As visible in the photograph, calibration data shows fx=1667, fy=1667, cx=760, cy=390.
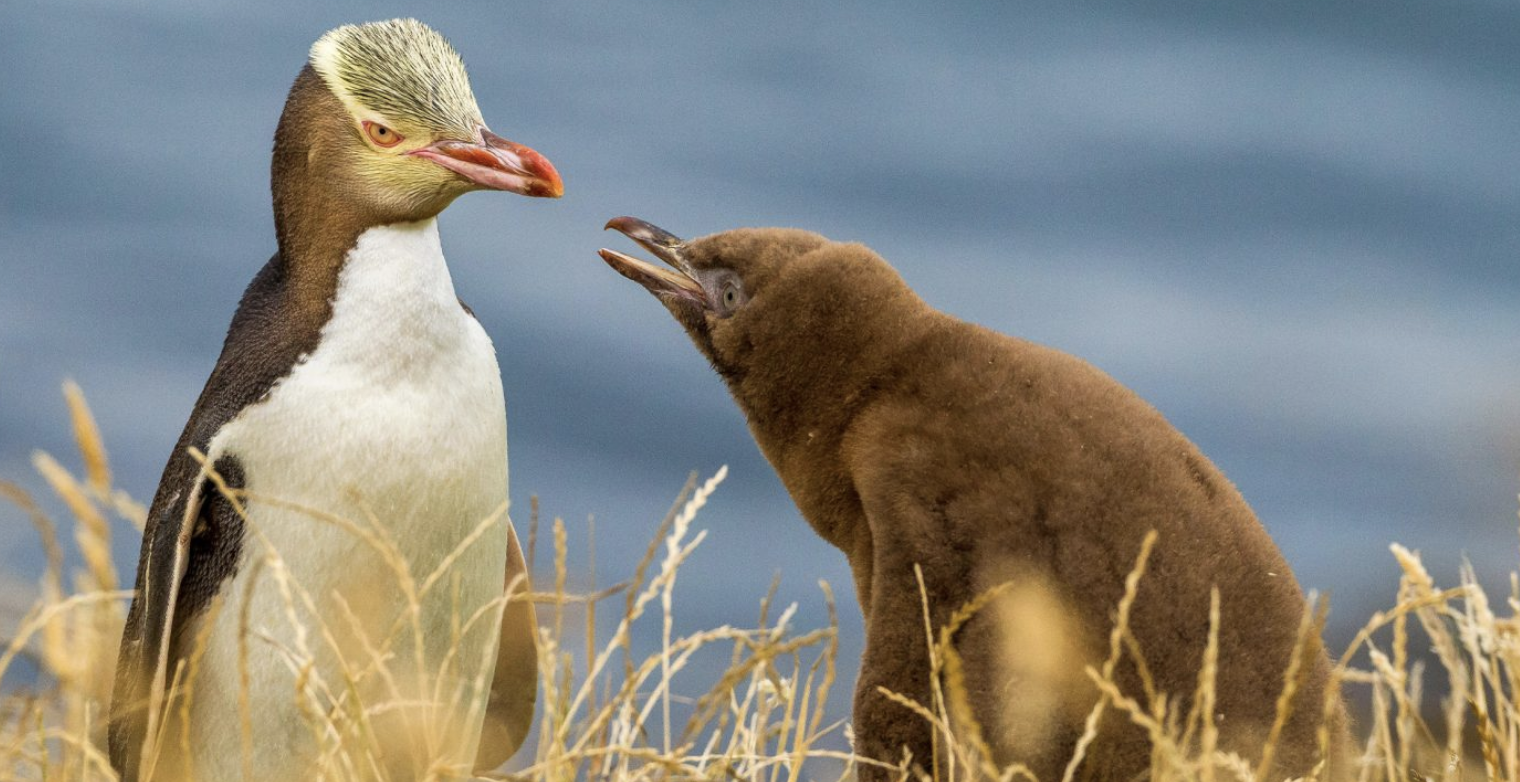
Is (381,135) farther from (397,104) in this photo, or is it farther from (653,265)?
(653,265)

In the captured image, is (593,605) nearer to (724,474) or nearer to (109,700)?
(724,474)

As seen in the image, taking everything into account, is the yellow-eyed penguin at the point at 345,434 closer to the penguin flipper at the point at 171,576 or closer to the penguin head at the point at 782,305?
the penguin flipper at the point at 171,576

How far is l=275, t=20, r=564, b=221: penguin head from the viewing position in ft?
12.9

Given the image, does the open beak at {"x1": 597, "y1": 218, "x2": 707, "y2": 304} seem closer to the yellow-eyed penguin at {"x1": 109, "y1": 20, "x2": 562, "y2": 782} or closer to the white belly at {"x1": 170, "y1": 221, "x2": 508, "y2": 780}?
the yellow-eyed penguin at {"x1": 109, "y1": 20, "x2": 562, "y2": 782}

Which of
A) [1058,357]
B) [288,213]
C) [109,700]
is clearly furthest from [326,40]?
[1058,357]

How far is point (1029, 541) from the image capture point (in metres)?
2.99

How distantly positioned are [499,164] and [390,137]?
0.29 metres

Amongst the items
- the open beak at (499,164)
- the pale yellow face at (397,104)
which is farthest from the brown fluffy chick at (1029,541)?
the pale yellow face at (397,104)

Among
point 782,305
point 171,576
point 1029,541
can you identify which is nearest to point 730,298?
point 782,305

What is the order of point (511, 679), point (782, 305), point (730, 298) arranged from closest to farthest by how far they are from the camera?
point (782, 305)
point (730, 298)
point (511, 679)

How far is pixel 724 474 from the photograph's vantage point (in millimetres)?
2820

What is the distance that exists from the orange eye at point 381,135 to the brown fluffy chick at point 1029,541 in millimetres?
1178

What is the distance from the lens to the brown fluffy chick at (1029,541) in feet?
9.64

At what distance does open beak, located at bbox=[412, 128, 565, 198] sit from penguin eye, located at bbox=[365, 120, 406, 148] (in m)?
0.07
